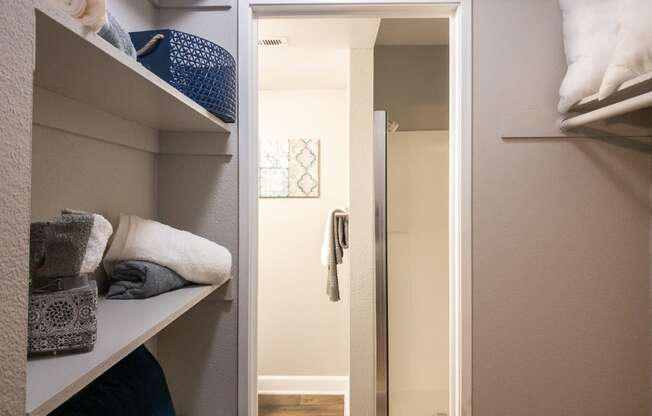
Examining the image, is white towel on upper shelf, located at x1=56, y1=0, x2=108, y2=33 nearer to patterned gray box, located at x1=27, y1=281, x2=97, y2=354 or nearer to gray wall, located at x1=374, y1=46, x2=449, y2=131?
patterned gray box, located at x1=27, y1=281, x2=97, y2=354

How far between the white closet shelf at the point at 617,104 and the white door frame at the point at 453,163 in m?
0.31

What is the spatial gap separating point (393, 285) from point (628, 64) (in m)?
1.82

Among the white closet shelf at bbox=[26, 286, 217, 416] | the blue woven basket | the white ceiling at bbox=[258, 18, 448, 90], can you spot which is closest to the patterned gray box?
the white closet shelf at bbox=[26, 286, 217, 416]

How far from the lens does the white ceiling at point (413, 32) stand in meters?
2.41

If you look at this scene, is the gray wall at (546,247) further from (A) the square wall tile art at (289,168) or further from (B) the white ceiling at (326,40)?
(A) the square wall tile art at (289,168)

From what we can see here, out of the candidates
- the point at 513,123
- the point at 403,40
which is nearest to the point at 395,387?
the point at 513,123

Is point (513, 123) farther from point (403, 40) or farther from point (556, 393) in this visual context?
point (403, 40)

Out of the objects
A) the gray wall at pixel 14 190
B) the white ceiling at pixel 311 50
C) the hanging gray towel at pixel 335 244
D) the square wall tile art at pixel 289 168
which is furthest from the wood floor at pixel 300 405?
the gray wall at pixel 14 190

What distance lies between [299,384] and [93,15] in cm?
331

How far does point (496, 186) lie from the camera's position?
1506mm

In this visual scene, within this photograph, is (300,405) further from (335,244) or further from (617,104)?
(617,104)

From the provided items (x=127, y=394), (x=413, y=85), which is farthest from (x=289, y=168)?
(x=127, y=394)

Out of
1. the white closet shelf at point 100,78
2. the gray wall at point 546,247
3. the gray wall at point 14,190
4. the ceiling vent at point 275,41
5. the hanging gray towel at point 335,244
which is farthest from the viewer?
the hanging gray towel at point 335,244

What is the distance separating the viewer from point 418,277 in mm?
2676
